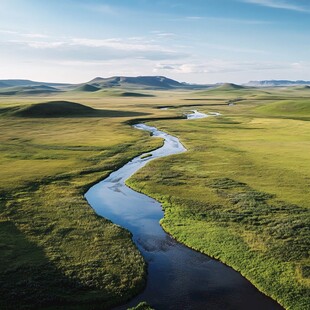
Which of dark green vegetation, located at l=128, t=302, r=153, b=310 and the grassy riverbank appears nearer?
dark green vegetation, located at l=128, t=302, r=153, b=310

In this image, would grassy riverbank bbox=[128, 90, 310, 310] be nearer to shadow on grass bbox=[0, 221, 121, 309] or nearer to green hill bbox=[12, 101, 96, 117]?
shadow on grass bbox=[0, 221, 121, 309]

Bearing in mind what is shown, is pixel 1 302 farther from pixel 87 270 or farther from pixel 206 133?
pixel 206 133

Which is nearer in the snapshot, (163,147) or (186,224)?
(186,224)

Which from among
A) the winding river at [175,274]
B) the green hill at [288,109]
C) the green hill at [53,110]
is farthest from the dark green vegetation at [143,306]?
the green hill at [288,109]

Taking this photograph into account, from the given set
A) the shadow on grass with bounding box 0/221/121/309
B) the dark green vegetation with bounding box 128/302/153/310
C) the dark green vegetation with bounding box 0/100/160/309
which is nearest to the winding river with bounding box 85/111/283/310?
the dark green vegetation with bounding box 128/302/153/310

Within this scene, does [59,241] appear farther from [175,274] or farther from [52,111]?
[52,111]

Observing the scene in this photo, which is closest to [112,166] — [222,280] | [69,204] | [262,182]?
[69,204]
